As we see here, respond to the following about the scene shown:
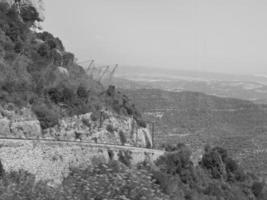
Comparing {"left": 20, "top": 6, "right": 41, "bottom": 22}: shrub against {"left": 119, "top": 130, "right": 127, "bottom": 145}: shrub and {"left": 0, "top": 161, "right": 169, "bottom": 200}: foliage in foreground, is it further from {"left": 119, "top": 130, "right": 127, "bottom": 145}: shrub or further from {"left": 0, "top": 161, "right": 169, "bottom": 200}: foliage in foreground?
{"left": 0, "top": 161, "right": 169, "bottom": 200}: foliage in foreground

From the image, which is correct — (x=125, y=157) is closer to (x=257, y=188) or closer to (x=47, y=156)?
(x=47, y=156)

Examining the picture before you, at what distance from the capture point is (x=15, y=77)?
30203 mm

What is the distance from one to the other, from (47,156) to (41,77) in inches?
545

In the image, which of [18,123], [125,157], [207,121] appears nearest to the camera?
[18,123]

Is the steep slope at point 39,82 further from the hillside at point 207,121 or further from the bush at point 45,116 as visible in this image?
the hillside at point 207,121

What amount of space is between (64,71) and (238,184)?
57.6 feet

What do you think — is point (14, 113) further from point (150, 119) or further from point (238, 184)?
point (150, 119)

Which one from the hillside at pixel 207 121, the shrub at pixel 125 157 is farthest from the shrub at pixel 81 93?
the hillside at pixel 207 121

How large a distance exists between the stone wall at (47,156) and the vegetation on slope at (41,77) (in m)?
5.67

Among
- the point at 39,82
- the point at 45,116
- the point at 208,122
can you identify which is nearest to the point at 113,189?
the point at 45,116

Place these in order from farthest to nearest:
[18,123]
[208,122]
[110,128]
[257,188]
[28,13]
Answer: [208,122]
[28,13]
[257,188]
[110,128]
[18,123]

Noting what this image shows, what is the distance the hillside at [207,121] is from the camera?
74.8 m

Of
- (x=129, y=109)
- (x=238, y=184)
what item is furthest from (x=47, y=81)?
(x=238, y=184)

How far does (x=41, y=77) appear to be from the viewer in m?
32.7
